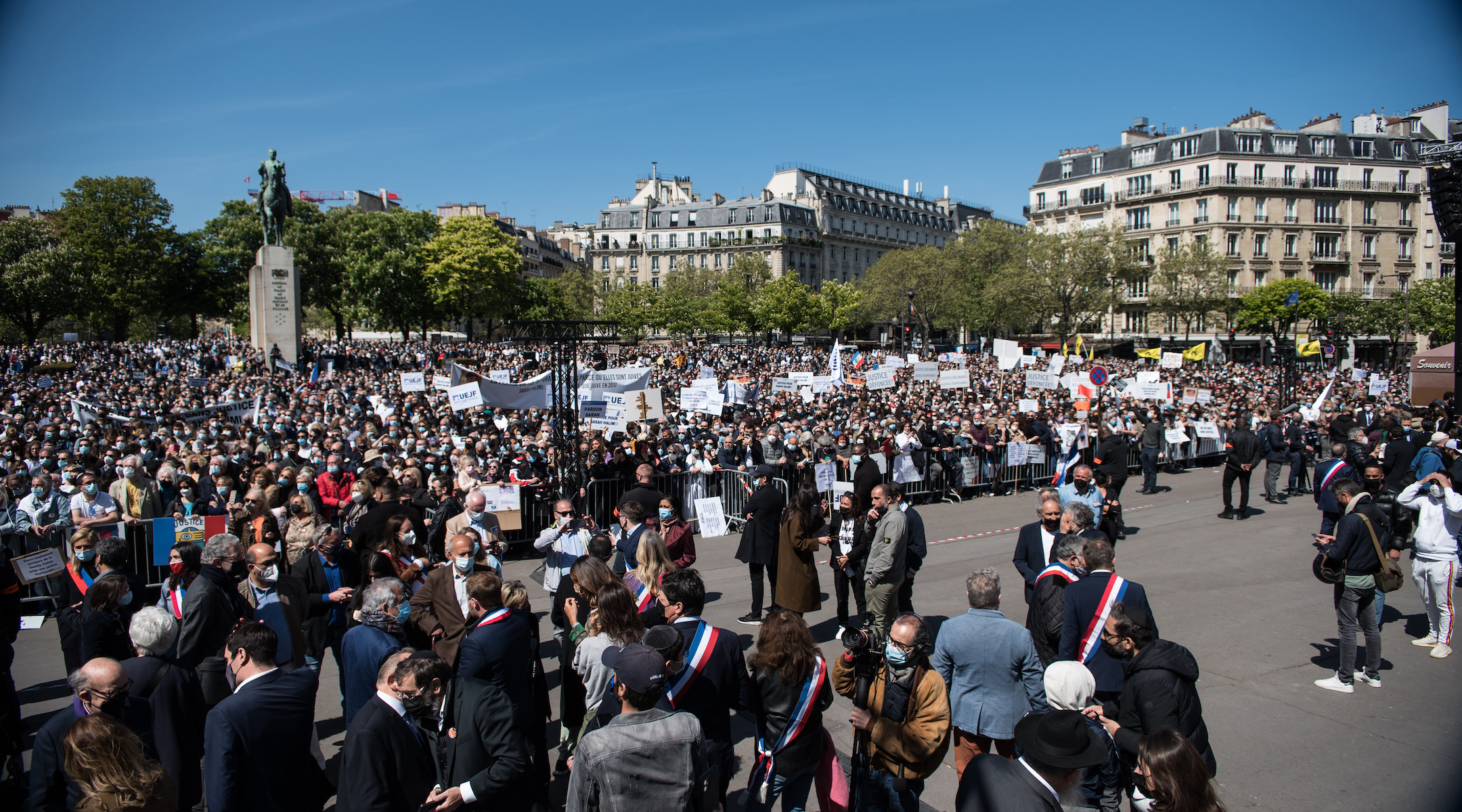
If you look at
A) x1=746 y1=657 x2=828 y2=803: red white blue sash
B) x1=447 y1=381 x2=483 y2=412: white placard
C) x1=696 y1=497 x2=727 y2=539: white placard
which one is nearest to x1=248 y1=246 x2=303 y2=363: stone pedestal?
x1=447 y1=381 x2=483 y2=412: white placard

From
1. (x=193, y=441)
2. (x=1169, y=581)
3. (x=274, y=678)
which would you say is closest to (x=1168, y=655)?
(x=274, y=678)

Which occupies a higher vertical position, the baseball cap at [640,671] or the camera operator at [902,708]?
the baseball cap at [640,671]

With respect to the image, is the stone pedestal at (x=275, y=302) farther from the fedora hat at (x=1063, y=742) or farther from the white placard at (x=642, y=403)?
the fedora hat at (x=1063, y=742)

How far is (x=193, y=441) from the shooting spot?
46.0 feet

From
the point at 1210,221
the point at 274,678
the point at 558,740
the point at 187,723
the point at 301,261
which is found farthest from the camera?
the point at 1210,221

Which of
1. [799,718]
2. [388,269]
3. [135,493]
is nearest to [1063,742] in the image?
[799,718]

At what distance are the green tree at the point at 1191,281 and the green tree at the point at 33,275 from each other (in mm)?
70123

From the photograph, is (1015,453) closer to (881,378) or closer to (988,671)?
(881,378)

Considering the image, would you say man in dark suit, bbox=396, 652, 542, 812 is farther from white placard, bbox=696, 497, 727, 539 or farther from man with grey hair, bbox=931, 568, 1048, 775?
white placard, bbox=696, 497, 727, 539

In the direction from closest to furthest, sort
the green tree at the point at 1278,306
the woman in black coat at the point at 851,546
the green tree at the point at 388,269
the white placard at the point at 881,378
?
the woman in black coat at the point at 851,546 < the white placard at the point at 881,378 < the green tree at the point at 388,269 < the green tree at the point at 1278,306

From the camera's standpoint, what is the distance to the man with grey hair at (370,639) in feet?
14.3

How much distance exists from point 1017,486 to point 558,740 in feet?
42.0

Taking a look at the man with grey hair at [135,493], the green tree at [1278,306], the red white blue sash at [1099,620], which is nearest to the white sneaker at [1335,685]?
the red white blue sash at [1099,620]

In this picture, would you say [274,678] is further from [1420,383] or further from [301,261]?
[301,261]
